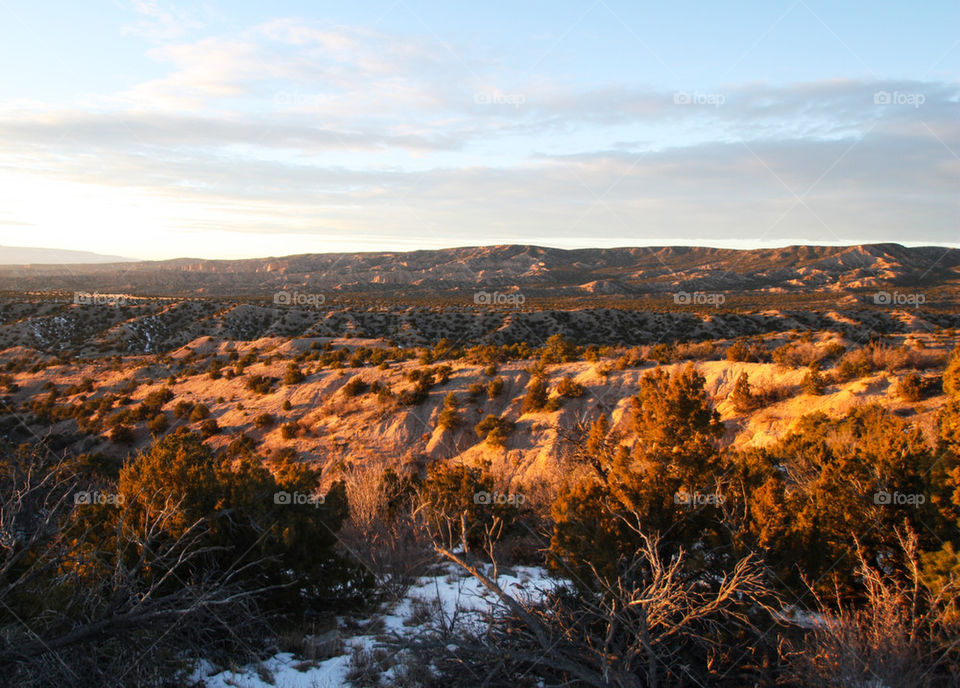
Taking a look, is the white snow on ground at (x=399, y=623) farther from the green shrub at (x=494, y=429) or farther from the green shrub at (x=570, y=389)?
the green shrub at (x=570, y=389)

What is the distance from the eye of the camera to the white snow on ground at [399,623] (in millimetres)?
4629

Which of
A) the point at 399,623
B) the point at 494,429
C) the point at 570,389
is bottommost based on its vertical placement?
the point at 494,429

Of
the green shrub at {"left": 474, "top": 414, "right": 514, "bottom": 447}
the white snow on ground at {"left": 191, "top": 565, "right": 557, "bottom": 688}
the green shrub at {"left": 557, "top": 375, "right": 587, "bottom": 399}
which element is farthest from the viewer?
the green shrub at {"left": 557, "top": 375, "right": 587, "bottom": 399}

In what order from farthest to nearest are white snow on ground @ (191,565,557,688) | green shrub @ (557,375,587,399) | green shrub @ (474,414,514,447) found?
green shrub @ (557,375,587,399)
green shrub @ (474,414,514,447)
white snow on ground @ (191,565,557,688)

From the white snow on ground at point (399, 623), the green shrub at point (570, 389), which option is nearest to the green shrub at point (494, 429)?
the green shrub at point (570, 389)

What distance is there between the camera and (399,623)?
5.95 m

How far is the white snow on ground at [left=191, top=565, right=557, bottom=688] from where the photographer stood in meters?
4.63

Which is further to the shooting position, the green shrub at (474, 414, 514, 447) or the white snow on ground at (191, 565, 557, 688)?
the green shrub at (474, 414, 514, 447)

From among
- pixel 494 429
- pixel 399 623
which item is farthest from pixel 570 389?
pixel 399 623

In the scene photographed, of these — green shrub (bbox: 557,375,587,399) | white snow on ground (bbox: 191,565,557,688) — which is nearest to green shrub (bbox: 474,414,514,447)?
green shrub (bbox: 557,375,587,399)

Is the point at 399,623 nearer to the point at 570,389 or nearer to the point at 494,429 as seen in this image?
the point at 494,429

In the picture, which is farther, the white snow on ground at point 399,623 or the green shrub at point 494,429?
the green shrub at point 494,429

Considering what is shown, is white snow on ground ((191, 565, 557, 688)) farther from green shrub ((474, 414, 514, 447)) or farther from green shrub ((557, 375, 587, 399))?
green shrub ((557, 375, 587, 399))

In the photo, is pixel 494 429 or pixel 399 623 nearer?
pixel 399 623
